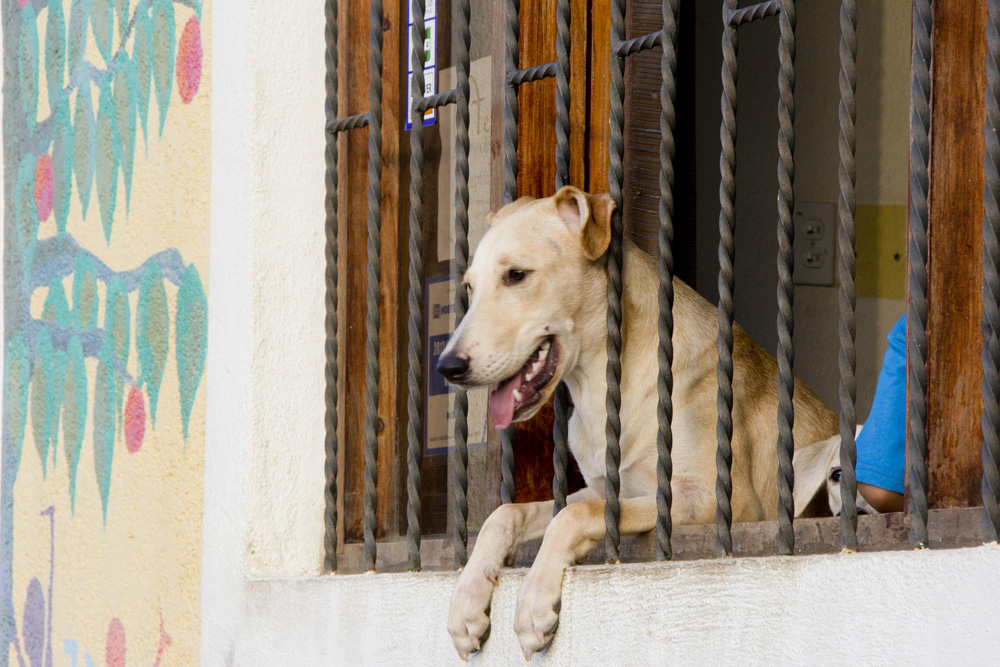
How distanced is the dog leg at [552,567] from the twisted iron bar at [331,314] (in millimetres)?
978

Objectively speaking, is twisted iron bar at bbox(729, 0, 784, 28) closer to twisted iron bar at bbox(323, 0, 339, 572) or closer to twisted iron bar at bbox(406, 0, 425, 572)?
twisted iron bar at bbox(406, 0, 425, 572)

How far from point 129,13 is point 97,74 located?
322 millimetres

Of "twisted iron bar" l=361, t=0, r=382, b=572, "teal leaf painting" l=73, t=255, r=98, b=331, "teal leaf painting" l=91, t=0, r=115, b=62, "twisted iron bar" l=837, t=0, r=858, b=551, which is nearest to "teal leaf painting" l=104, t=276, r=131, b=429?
"teal leaf painting" l=73, t=255, r=98, b=331

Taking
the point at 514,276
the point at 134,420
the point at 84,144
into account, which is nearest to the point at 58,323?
the point at 84,144

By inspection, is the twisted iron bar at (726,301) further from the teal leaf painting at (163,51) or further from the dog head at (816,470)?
the teal leaf painting at (163,51)

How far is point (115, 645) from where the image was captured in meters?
3.70

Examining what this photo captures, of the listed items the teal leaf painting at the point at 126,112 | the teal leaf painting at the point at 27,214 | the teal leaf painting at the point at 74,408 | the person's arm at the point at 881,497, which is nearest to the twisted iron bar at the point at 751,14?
the person's arm at the point at 881,497

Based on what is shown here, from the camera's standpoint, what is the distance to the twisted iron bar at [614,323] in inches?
85.7

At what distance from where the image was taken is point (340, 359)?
3230mm

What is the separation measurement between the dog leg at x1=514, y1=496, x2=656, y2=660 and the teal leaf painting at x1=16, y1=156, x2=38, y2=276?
320 centimetres

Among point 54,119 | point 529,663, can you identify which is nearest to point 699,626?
point 529,663

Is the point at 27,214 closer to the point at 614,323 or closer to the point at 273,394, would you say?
the point at 273,394

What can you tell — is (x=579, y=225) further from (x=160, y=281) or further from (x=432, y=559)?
(x=160, y=281)

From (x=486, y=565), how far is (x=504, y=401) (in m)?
0.43
